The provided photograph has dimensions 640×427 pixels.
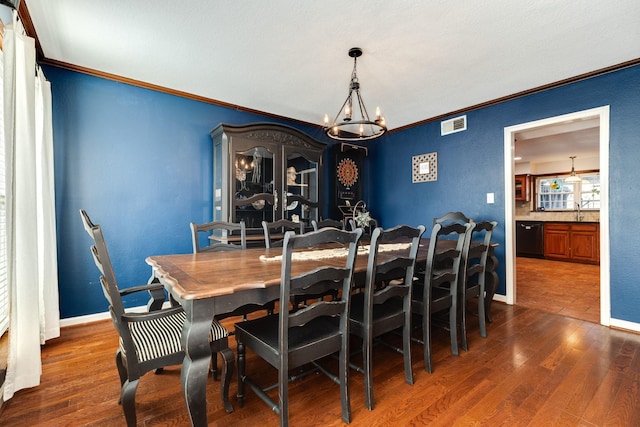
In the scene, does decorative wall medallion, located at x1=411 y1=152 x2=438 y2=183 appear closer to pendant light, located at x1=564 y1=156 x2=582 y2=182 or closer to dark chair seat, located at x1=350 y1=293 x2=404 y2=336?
dark chair seat, located at x1=350 y1=293 x2=404 y2=336

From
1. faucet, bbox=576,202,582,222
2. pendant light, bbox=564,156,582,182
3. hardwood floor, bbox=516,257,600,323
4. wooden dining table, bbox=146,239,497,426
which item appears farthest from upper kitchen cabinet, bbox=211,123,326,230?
pendant light, bbox=564,156,582,182

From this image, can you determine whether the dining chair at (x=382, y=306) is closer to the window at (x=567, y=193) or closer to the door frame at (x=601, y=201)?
the door frame at (x=601, y=201)

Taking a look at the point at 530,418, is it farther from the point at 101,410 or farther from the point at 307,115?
the point at 307,115

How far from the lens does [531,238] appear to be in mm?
6645

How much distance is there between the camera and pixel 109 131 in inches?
116

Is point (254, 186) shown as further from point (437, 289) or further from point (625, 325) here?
point (625, 325)

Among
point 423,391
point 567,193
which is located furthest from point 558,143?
point 423,391

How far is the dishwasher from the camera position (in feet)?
21.4

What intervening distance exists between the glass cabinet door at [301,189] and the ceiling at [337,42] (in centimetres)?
92

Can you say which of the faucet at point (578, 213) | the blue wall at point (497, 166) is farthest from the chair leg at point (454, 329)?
the faucet at point (578, 213)

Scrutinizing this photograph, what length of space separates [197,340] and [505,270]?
11.9 feet

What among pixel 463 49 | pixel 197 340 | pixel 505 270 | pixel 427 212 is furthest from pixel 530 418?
pixel 427 212

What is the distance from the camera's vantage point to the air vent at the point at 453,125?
3.94m

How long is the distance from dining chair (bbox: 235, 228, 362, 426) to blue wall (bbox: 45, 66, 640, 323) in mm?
2179
